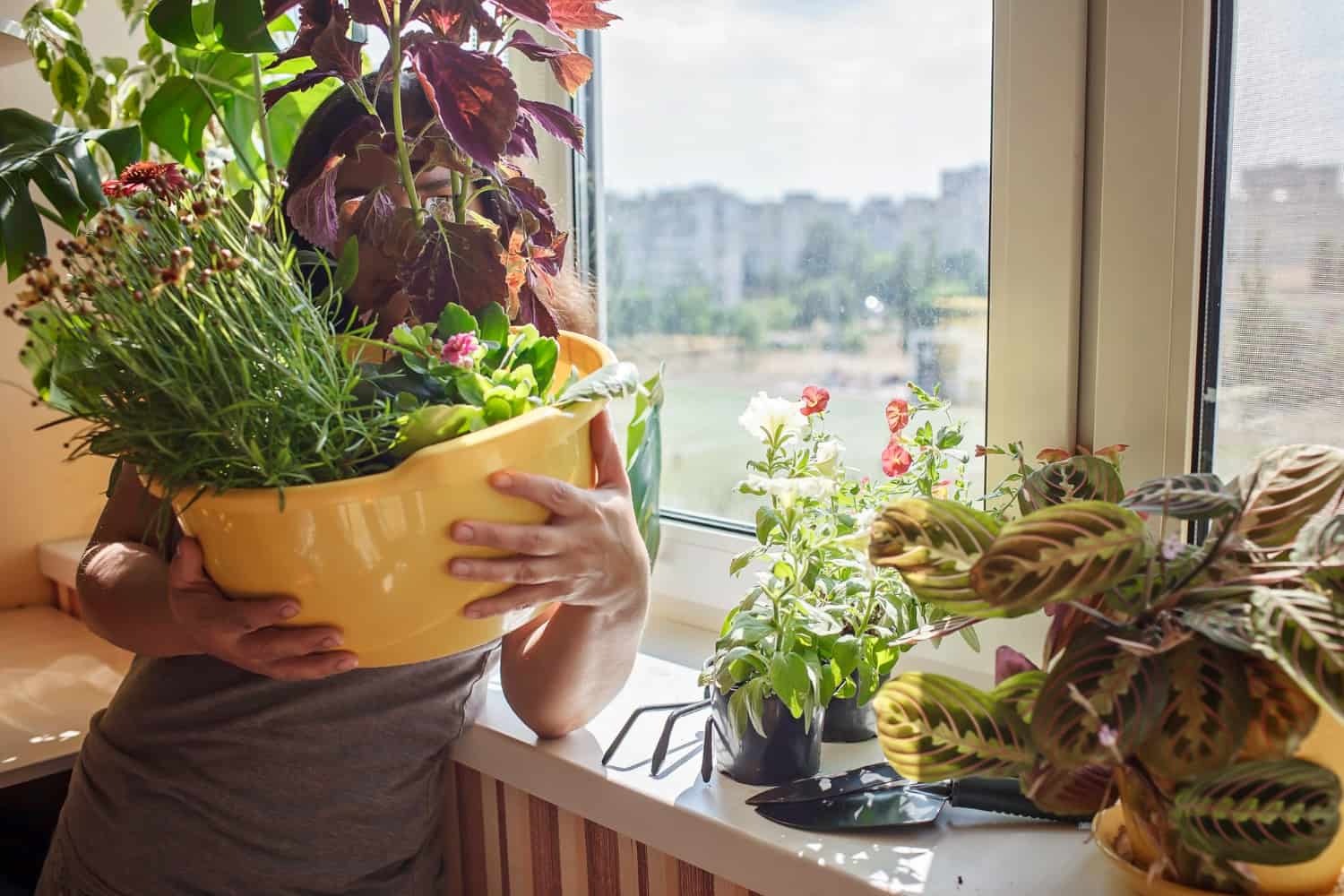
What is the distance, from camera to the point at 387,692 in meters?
1.06

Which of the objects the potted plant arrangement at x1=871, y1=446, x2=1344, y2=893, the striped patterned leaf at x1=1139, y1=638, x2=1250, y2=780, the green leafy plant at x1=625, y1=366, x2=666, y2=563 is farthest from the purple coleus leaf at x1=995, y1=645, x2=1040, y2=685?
the green leafy plant at x1=625, y1=366, x2=666, y2=563

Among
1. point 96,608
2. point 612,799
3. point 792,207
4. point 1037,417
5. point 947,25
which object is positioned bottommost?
point 612,799

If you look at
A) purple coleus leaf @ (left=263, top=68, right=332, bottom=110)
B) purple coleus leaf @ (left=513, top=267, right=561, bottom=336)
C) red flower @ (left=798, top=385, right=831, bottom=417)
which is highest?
purple coleus leaf @ (left=263, top=68, right=332, bottom=110)

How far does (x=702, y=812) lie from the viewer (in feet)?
2.83

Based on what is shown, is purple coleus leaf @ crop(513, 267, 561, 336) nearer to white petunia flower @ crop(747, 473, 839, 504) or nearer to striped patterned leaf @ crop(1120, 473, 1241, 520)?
white petunia flower @ crop(747, 473, 839, 504)

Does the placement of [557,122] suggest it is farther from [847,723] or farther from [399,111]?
[847,723]

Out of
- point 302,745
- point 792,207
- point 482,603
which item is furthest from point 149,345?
point 792,207

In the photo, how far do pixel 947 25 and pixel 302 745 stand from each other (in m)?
0.93

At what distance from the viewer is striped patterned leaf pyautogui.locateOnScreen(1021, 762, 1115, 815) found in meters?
0.58

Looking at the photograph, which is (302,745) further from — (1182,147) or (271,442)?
(1182,147)

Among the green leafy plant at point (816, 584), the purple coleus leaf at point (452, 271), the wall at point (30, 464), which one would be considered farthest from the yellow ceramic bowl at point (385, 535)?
the wall at point (30, 464)

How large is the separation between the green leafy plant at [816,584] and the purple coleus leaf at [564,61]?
316mm

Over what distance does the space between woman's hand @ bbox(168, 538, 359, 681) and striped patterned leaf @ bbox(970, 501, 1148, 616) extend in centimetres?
41

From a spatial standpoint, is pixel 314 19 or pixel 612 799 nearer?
pixel 314 19
